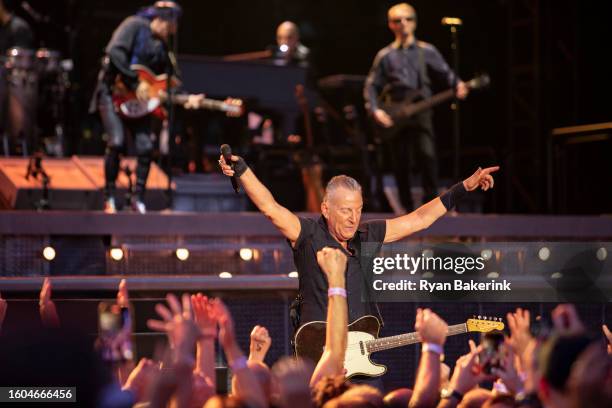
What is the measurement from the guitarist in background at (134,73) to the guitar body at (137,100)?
0.04m

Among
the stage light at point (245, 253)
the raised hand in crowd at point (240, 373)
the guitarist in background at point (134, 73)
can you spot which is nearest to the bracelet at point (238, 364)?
the raised hand in crowd at point (240, 373)

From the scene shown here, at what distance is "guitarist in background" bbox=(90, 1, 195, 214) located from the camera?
8578 millimetres

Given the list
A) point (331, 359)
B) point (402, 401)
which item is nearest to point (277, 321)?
point (331, 359)

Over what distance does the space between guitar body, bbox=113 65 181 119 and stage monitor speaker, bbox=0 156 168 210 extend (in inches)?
36.6

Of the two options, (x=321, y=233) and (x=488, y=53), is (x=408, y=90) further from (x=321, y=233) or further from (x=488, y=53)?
(x=488, y=53)

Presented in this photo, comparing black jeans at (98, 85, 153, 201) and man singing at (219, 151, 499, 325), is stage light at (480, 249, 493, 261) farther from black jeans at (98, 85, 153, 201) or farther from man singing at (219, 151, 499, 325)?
black jeans at (98, 85, 153, 201)

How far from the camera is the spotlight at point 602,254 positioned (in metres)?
6.07

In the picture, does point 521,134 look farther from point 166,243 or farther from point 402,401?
point 402,401

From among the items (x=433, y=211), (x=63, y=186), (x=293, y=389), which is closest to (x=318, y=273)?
(x=433, y=211)

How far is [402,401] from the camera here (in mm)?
3518

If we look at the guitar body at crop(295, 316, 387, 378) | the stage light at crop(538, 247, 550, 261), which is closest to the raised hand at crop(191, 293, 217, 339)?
the guitar body at crop(295, 316, 387, 378)

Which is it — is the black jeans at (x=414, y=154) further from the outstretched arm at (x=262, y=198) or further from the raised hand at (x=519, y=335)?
the raised hand at (x=519, y=335)

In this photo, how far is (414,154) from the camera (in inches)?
374

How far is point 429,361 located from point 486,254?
296 centimetres
